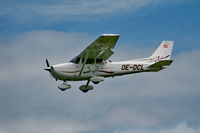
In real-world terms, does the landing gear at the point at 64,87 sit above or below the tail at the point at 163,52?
below

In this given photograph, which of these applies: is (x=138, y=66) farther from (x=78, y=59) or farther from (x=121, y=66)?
(x=78, y=59)

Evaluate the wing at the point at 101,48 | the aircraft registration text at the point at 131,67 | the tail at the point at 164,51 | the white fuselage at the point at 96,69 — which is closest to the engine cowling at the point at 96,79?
the white fuselage at the point at 96,69

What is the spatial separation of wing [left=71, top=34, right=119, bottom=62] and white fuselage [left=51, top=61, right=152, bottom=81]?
1.97 feet

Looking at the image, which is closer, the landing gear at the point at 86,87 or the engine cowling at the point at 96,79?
the engine cowling at the point at 96,79

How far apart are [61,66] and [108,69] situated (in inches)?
118

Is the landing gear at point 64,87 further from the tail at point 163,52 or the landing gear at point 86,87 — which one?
the tail at point 163,52

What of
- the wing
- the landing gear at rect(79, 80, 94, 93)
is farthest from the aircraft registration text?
the landing gear at rect(79, 80, 94, 93)

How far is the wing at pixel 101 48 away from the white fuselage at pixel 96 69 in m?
0.60

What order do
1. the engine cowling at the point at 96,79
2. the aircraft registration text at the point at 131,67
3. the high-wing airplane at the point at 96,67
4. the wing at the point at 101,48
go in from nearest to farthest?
the wing at the point at 101,48, the high-wing airplane at the point at 96,67, the engine cowling at the point at 96,79, the aircraft registration text at the point at 131,67

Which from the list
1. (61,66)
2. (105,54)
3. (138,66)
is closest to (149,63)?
(138,66)

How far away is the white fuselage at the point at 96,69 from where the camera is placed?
118 feet

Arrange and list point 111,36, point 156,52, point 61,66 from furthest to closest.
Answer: point 156,52, point 61,66, point 111,36

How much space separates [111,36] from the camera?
33531 mm

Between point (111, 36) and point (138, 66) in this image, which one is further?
point (138, 66)
